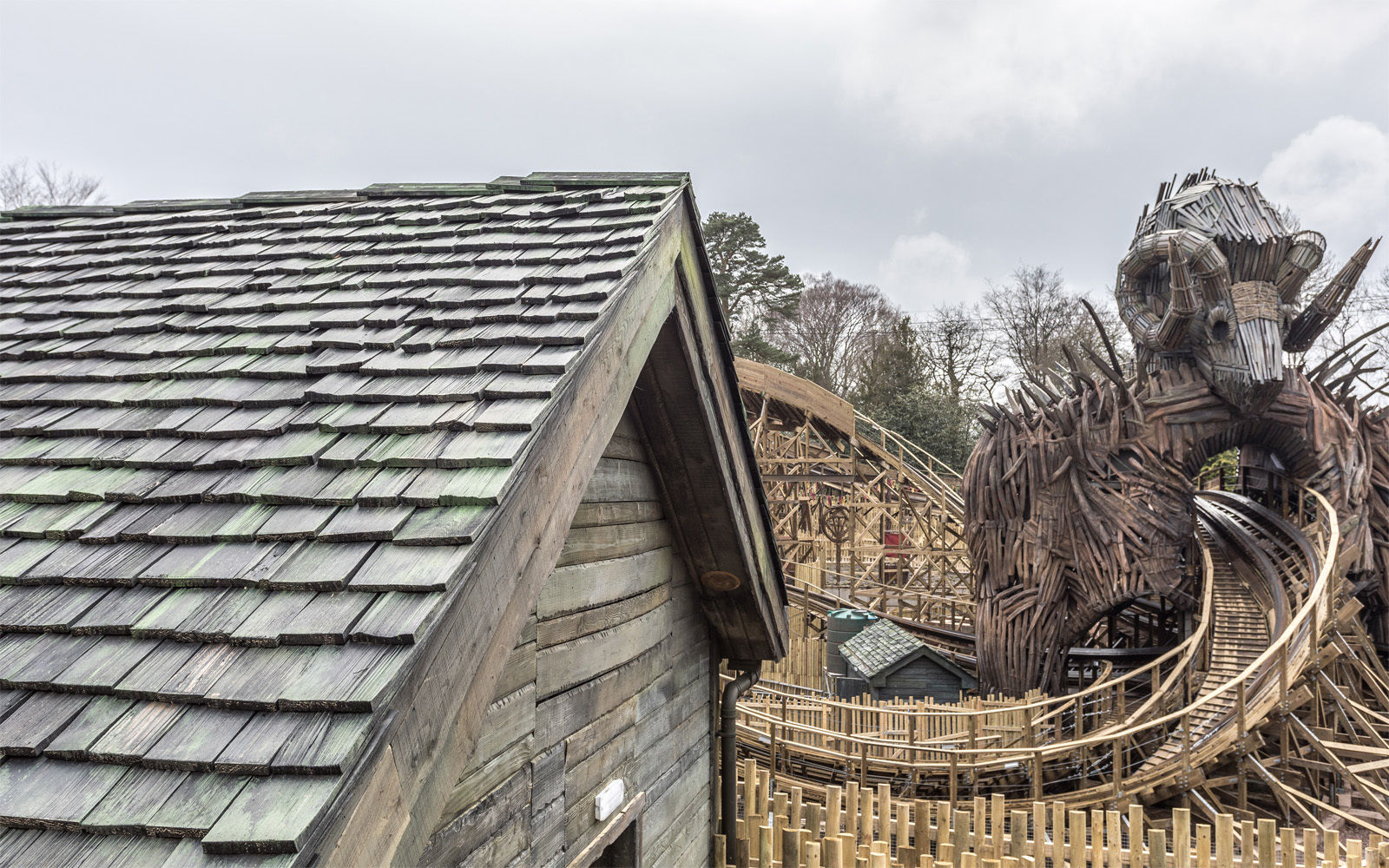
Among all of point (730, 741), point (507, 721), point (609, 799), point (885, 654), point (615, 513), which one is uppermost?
point (615, 513)

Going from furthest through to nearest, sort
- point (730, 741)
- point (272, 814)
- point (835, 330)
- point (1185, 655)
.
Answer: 1. point (835, 330)
2. point (1185, 655)
3. point (730, 741)
4. point (272, 814)

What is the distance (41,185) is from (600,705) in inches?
1306

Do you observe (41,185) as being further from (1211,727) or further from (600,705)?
(1211,727)

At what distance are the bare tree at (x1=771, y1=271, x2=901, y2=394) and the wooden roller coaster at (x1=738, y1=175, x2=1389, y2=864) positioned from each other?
22155 millimetres

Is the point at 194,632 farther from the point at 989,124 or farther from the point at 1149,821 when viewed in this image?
the point at 989,124

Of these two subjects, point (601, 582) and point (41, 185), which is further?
point (41, 185)

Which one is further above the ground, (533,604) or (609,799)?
(533,604)

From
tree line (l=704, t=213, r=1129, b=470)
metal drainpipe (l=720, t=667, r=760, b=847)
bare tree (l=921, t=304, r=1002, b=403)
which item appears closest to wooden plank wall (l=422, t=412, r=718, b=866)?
metal drainpipe (l=720, t=667, r=760, b=847)

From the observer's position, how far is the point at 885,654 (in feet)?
39.6

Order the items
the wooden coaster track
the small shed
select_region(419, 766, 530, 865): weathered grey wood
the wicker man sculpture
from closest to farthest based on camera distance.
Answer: select_region(419, 766, 530, 865): weathered grey wood
the wooden coaster track
the wicker man sculpture
the small shed

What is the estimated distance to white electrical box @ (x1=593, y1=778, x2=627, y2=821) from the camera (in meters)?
3.04

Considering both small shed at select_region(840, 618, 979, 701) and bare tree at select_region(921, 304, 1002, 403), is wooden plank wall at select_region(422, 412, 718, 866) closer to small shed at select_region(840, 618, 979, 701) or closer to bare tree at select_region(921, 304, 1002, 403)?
small shed at select_region(840, 618, 979, 701)

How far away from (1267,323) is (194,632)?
1362 centimetres

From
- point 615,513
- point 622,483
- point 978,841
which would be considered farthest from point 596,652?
point 978,841
